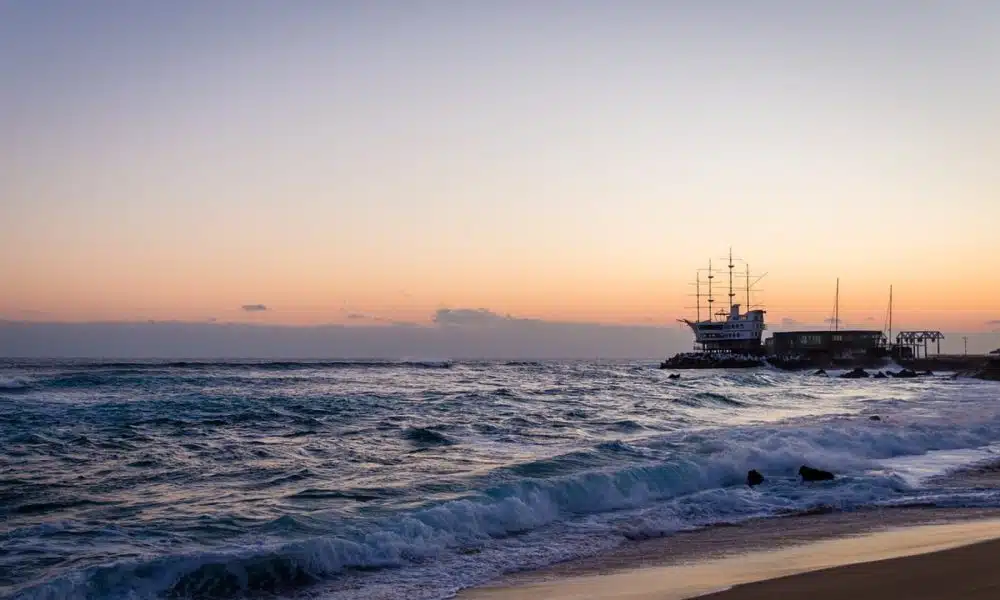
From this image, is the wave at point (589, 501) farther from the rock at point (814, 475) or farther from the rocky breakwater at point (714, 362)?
the rocky breakwater at point (714, 362)

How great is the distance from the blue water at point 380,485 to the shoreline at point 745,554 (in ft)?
2.38

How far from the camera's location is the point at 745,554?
1064 centimetres

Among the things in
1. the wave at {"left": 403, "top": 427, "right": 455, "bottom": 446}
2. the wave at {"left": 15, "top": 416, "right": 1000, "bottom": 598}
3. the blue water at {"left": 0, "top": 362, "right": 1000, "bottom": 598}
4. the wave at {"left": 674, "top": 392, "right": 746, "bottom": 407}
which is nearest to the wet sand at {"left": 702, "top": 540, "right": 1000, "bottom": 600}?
the blue water at {"left": 0, "top": 362, "right": 1000, "bottom": 598}

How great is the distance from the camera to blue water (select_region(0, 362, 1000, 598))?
32.9 feet

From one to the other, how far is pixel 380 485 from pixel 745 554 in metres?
7.15

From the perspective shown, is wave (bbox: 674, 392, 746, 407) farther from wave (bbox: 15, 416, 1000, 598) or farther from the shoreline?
the shoreline

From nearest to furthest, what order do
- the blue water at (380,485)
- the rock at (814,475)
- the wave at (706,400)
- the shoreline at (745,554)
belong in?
Answer: the shoreline at (745,554) < the blue water at (380,485) < the rock at (814,475) < the wave at (706,400)

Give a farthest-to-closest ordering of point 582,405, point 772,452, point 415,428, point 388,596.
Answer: point 582,405, point 415,428, point 772,452, point 388,596

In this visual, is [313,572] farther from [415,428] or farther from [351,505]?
[415,428]

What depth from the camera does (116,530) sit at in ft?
37.2

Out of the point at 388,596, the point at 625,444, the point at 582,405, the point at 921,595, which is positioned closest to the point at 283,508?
the point at 388,596

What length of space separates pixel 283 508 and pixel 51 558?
3.66 meters

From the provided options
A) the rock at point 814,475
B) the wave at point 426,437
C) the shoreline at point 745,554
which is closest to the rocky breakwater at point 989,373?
the rock at point 814,475

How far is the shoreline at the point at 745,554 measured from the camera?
8875 millimetres
